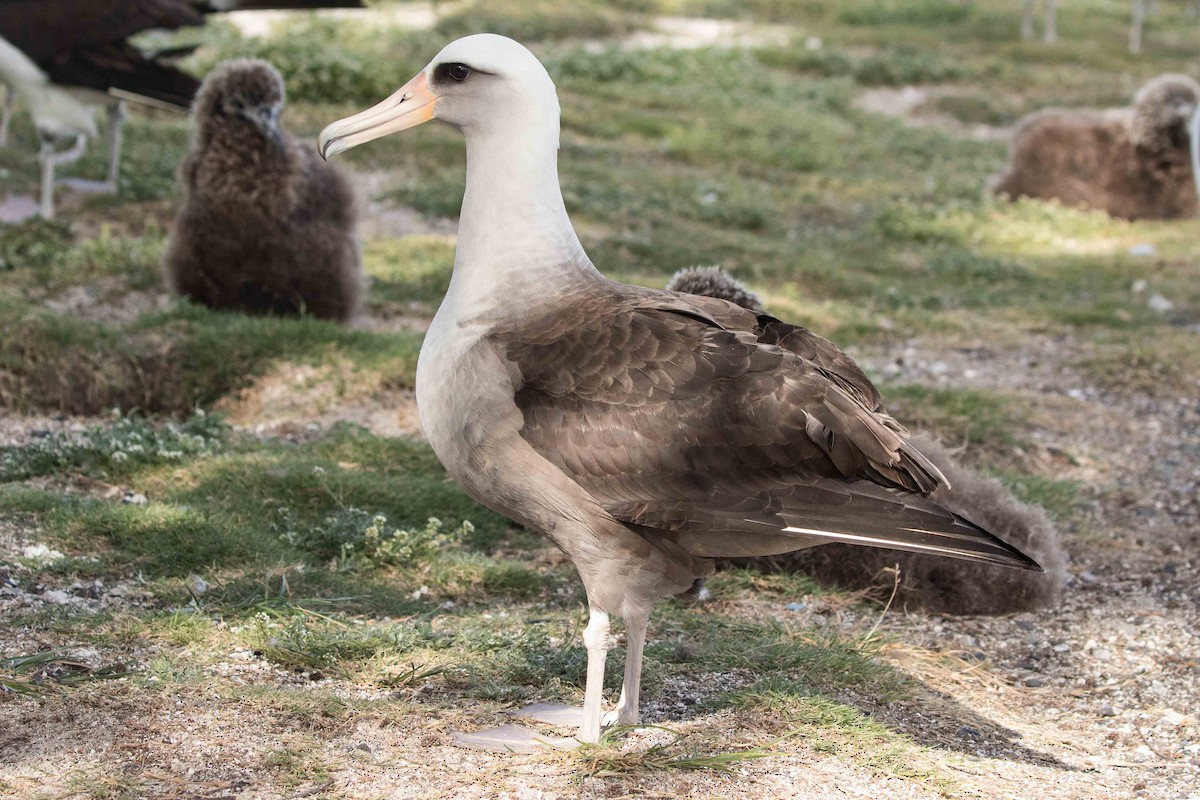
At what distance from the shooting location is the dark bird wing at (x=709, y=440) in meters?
3.39

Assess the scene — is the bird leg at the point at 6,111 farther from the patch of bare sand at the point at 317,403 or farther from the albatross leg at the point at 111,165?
the patch of bare sand at the point at 317,403

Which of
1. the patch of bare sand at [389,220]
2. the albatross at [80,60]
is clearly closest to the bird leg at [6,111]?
the albatross at [80,60]

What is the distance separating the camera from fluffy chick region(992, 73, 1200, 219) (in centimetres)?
1197

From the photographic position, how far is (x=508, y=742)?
355cm

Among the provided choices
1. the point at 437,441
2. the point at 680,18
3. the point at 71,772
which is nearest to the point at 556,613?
the point at 437,441

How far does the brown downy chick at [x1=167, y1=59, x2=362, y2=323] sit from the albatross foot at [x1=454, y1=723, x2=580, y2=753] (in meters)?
4.27

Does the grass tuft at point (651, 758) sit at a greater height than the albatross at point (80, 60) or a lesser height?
lesser

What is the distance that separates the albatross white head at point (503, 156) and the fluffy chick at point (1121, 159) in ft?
31.1

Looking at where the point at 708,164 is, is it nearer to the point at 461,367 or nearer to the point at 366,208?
the point at 366,208

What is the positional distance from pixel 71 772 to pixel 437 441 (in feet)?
3.86

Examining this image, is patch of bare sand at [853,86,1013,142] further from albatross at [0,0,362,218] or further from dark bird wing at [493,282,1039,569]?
dark bird wing at [493,282,1039,569]

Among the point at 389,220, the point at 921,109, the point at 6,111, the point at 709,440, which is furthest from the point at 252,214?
the point at 921,109

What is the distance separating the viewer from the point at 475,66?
3.62m

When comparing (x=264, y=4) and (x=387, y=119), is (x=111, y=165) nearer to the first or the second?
(x=264, y=4)
